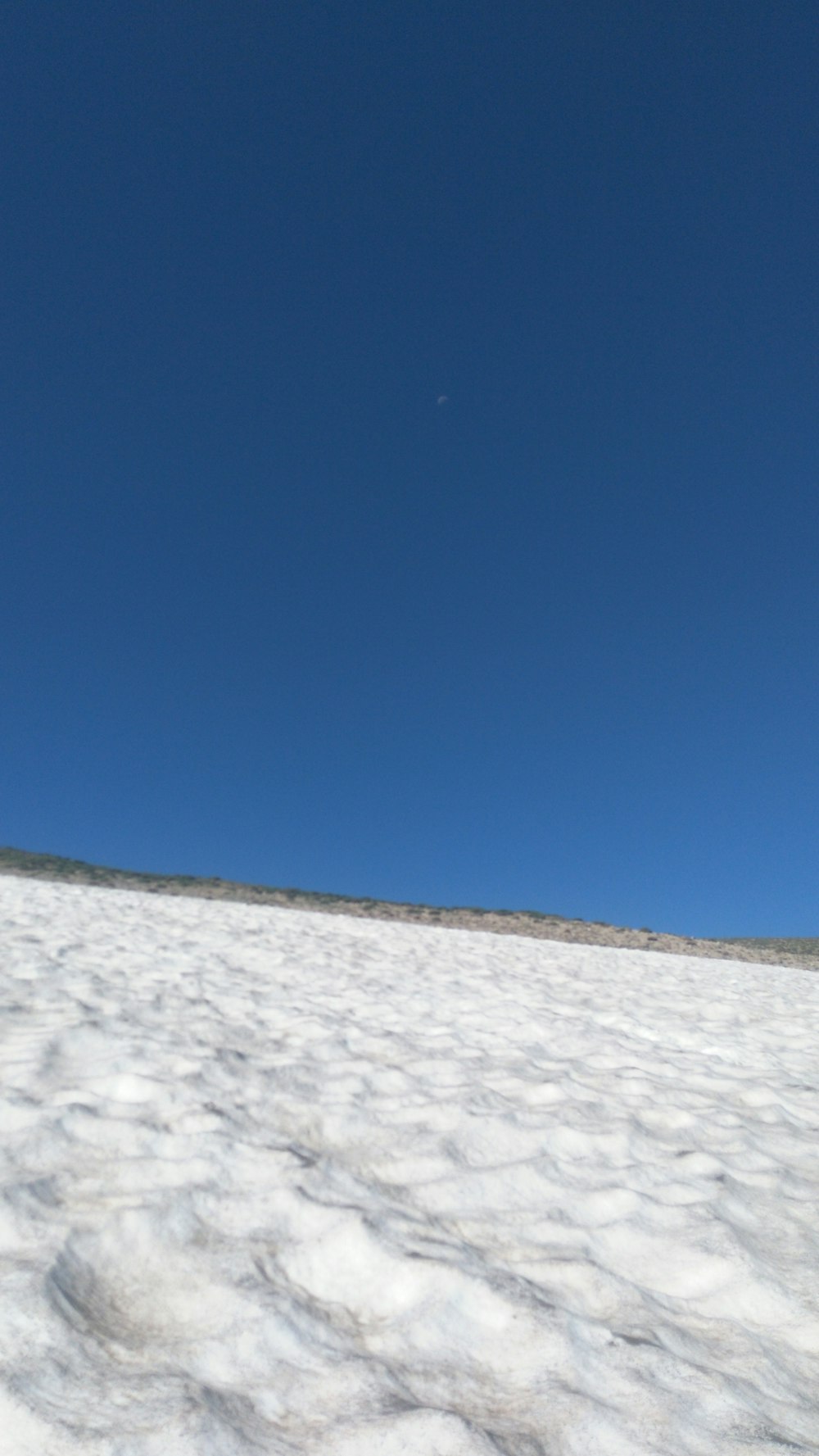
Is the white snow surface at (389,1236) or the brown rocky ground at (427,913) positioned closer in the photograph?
the white snow surface at (389,1236)

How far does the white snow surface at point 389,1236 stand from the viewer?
2.19 m

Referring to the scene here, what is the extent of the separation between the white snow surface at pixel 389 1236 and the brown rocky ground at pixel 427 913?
16338 mm

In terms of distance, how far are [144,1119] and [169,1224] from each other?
105 centimetres

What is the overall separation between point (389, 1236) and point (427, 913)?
26535 mm

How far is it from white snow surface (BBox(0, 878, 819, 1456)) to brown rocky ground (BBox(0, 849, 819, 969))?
1634 cm

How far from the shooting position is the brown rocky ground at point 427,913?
77.9ft

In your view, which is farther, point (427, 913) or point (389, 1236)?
point (427, 913)

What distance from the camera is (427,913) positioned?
29312 millimetres

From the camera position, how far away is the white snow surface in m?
2.19

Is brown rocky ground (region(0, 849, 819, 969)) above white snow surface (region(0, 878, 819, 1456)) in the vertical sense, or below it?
above

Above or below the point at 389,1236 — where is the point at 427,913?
above

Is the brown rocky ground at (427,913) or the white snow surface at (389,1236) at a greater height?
the brown rocky ground at (427,913)

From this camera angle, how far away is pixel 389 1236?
126 inches

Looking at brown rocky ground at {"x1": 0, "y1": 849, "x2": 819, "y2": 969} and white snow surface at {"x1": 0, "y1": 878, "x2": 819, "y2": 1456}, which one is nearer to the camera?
white snow surface at {"x1": 0, "y1": 878, "x2": 819, "y2": 1456}
